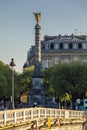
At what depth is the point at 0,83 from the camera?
13038cm

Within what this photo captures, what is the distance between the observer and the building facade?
17475 centimetres

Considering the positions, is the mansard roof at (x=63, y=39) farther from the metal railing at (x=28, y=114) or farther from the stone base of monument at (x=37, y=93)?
the metal railing at (x=28, y=114)

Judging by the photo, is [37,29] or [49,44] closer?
[37,29]

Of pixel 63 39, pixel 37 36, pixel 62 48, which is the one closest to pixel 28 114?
pixel 37 36

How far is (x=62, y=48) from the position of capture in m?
177

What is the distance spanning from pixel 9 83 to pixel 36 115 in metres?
89.8

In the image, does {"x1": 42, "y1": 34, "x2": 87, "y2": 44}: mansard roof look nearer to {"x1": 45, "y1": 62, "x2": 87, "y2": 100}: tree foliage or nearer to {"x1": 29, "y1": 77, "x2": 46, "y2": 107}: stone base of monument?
{"x1": 29, "y1": 77, "x2": 46, "y2": 107}: stone base of monument

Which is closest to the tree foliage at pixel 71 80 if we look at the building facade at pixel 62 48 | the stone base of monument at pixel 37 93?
the stone base of monument at pixel 37 93

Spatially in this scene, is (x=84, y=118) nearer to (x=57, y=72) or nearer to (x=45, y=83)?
(x=57, y=72)

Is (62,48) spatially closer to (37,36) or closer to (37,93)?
(37,36)

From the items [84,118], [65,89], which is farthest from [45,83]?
[84,118]

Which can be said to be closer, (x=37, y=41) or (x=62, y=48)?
(x=37, y=41)

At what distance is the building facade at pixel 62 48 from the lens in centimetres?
17475

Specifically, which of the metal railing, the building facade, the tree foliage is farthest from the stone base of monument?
the metal railing
